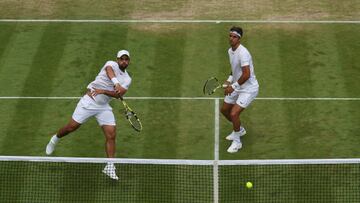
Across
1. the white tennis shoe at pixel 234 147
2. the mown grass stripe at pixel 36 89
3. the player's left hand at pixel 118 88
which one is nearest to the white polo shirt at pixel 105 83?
the player's left hand at pixel 118 88

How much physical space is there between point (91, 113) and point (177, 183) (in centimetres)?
201

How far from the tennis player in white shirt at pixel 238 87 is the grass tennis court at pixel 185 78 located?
445 millimetres

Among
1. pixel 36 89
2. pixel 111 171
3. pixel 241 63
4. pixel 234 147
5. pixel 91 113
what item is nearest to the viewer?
pixel 111 171

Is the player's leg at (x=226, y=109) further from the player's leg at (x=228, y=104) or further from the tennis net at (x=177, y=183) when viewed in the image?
the tennis net at (x=177, y=183)

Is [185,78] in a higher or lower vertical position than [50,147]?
higher

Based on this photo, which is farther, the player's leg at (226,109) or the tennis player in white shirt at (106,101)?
the player's leg at (226,109)

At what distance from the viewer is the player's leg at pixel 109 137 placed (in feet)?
53.9

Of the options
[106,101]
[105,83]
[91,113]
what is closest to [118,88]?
[105,83]

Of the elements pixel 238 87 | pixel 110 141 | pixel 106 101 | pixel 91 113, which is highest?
pixel 238 87

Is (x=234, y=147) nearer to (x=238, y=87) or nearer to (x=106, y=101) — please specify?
(x=238, y=87)

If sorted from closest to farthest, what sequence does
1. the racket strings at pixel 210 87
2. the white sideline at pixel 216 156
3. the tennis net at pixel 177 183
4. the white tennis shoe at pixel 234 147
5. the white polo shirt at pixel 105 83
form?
the white sideline at pixel 216 156, the tennis net at pixel 177 183, the white polo shirt at pixel 105 83, the white tennis shoe at pixel 234 147, the racket strings at pixel 210 87

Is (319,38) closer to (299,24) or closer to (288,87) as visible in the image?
(299,24)

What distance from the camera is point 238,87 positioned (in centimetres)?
1738

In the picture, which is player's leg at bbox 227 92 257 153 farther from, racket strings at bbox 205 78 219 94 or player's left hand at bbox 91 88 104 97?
player's left hand at bbox 91 88 104 97
